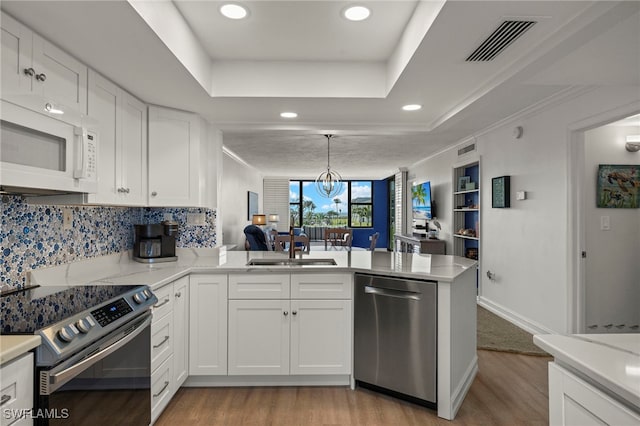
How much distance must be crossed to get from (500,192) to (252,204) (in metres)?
6.26

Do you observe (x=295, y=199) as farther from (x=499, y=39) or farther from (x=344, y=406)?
(x=499, y=39)

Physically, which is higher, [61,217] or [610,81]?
[610,81]

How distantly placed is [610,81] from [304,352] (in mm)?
2967

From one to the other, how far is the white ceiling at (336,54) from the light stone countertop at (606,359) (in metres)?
1.46

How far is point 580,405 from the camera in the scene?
928 millimetres

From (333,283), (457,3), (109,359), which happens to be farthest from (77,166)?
(457,3)

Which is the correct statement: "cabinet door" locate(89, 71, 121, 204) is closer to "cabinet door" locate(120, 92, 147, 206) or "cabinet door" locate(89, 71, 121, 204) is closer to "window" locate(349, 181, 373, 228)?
"cabinet door" locate(120, 92, 147, 206)

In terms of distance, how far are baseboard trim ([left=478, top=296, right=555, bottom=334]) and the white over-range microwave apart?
3957 mm

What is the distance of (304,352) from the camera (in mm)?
2559

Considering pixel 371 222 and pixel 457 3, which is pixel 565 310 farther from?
pixel 371 222

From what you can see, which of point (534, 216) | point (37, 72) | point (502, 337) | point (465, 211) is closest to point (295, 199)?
point (465, 211)

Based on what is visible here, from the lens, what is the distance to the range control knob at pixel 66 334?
4.20 ft

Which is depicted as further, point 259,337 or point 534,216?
point 534,216

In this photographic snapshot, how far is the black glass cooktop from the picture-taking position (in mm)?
1305
